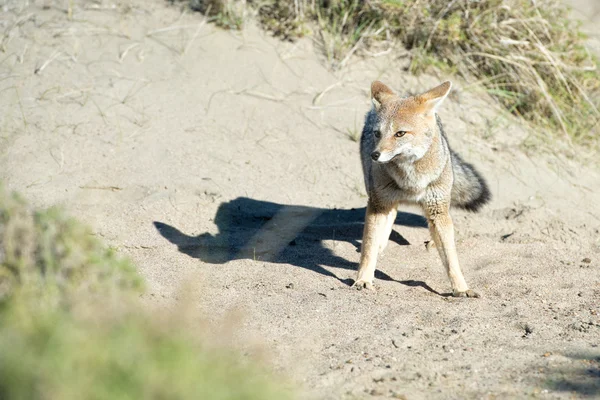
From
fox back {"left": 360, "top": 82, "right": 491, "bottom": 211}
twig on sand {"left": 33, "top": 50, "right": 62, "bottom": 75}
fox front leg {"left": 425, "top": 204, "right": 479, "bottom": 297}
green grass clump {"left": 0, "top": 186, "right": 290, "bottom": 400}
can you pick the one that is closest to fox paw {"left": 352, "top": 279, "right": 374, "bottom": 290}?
fox front leg {"left": 425, "top": 204, "right": 479, "bottom": 297}

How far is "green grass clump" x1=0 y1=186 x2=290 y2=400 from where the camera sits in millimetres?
2484

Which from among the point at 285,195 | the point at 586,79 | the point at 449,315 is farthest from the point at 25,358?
the point at 586,79

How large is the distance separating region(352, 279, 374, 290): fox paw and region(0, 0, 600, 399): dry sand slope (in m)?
0.10

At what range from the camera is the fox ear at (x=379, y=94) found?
17.9 ft

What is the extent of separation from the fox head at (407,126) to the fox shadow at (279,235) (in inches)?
42.3

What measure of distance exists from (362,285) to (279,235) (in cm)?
128

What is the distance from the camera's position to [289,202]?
22.8 ft

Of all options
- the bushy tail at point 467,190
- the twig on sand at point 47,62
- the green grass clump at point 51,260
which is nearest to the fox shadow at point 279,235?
the bushy tail at point 467,190

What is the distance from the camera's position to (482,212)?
23.2ft

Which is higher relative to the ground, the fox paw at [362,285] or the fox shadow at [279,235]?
the fox paw at [362,285]

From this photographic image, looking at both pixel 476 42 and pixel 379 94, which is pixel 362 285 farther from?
pixel 476 42

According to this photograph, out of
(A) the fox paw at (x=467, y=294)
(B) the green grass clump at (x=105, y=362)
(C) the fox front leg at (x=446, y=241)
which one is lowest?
(A) the fox paw at (x=467, y=294)

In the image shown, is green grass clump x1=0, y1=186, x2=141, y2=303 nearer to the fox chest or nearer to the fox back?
the fox back

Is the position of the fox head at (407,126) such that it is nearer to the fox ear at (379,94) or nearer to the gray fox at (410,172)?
the gray fox at (410,172)
